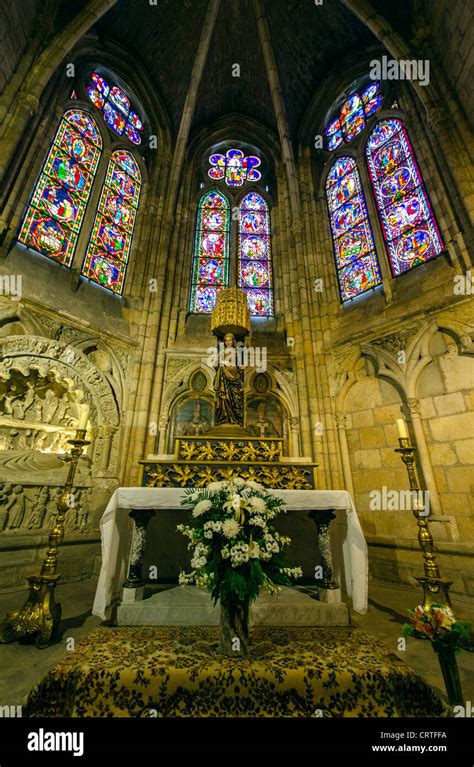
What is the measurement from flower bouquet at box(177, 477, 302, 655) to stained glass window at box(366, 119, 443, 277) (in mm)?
7257

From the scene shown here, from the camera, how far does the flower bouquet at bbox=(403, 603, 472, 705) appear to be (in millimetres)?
2158

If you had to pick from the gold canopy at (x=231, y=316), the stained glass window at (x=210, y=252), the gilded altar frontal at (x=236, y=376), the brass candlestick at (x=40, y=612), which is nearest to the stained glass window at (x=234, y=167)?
the gilded altar frontal at (x=236, y=376)

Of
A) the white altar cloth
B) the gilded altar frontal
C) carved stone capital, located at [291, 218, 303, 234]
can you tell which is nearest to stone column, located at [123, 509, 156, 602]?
the gilded altar frontal

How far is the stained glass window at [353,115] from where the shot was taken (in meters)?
9.59

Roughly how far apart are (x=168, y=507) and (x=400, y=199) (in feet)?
29.7

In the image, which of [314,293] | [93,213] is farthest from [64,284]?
[314,293]

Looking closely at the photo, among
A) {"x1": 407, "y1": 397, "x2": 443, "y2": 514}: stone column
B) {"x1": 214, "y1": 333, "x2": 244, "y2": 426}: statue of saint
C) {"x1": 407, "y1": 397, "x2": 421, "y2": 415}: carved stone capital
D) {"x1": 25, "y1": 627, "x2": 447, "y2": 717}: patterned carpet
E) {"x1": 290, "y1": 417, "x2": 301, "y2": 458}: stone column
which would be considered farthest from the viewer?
{"x1": 290, "y1": 417, "x2": 301, "y2": 458}: stone column

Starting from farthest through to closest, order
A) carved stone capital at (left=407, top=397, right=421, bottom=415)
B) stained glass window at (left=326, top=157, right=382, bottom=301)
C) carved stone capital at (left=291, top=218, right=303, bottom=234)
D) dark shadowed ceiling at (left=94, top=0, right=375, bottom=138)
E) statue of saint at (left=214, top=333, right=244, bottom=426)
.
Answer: dark shadowed ceiling at (left=94, top=0, right=375, bottom=138) → carved stone capital at (left=291, top=218, right=303, bottom=234) → stained glass window at (left=326, top=157, right=382, bottom=301) → carved stone capital at (left=407, top=397, right=421, bottom=415) → statue of saint at (left=214, top=333, right=244, bottom=426)

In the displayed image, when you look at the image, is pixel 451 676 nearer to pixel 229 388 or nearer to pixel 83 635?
pixel 83 635

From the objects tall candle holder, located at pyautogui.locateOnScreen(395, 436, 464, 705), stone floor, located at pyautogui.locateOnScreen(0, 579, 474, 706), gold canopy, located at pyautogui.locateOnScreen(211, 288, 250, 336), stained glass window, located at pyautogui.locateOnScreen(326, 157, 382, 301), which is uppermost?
stained glass window, located at pyautogui.locateOnScreen(326, 157, 382, 301)

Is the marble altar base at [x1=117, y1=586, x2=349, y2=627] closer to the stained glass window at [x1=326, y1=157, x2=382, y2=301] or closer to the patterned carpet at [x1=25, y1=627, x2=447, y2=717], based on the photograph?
the patterned carpet at [x1=25, y1=627, x2=447, y2=717]

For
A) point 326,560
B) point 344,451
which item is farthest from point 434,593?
point 344,451

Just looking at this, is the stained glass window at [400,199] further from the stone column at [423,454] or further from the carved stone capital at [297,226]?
the stone column at [423,454]
